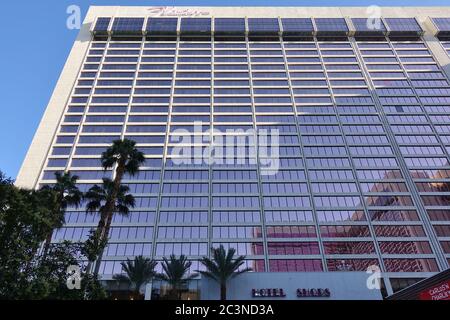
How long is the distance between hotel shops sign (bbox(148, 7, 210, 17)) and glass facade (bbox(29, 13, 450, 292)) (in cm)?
306

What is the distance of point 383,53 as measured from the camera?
91625 mm

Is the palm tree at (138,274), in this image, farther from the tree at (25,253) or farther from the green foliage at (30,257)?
the tree at (25,253)

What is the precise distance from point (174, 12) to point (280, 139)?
Result: 5449 centimetres

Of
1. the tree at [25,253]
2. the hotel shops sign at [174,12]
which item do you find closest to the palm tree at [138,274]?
the tree at [25,253]

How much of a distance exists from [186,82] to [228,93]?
35.4ft

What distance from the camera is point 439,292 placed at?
2145 cm

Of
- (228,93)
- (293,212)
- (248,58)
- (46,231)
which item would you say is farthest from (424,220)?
(46,231)

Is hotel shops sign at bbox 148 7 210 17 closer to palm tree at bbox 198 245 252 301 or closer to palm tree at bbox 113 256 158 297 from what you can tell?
palm tree at bbox 198 245 252 301

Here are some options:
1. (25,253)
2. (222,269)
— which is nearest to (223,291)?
(222,269)

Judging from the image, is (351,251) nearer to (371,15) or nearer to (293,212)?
(293,212)

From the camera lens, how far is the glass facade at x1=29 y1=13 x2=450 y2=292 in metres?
58.9

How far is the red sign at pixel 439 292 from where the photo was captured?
20513mm

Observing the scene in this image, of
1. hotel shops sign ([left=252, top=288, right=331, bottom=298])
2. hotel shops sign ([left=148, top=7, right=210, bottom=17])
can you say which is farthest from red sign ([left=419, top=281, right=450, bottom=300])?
hotel shops sign ([left=148, top=7, right=210, bottom=17])

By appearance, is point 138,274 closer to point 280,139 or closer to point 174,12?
point 280,139
